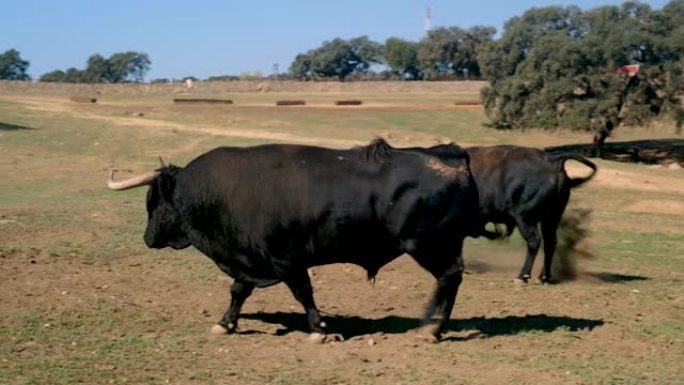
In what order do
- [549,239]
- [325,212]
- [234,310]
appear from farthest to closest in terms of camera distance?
[549,239] → [234,310] → [325,212]

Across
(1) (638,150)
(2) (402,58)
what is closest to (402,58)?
(2) (402,58)

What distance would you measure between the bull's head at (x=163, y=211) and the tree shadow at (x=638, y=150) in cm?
3403

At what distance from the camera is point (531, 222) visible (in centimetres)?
1329

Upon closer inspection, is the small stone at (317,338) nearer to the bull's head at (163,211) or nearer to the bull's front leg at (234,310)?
the bull's front leg at (234,310)

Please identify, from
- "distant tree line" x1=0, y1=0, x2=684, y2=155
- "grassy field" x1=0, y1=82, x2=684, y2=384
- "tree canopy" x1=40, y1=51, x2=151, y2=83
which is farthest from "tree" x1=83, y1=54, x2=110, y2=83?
"grassy field" x1=0, y1=82, x2=684, y2=384

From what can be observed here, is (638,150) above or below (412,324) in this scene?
below

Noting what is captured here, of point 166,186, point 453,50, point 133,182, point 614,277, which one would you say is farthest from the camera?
point 453,50

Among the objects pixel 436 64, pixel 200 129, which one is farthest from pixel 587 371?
pixel 436 64

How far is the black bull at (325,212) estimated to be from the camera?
9406 millimetres

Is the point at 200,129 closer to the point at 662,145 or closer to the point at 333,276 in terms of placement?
the point at 662,145

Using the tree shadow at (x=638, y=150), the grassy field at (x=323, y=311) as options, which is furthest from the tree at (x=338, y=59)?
the grassy field at (x=323, y=311)

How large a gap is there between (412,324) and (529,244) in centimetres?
352

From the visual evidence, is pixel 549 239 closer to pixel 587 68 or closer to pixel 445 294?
pixel 445 294

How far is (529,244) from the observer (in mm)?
13172
